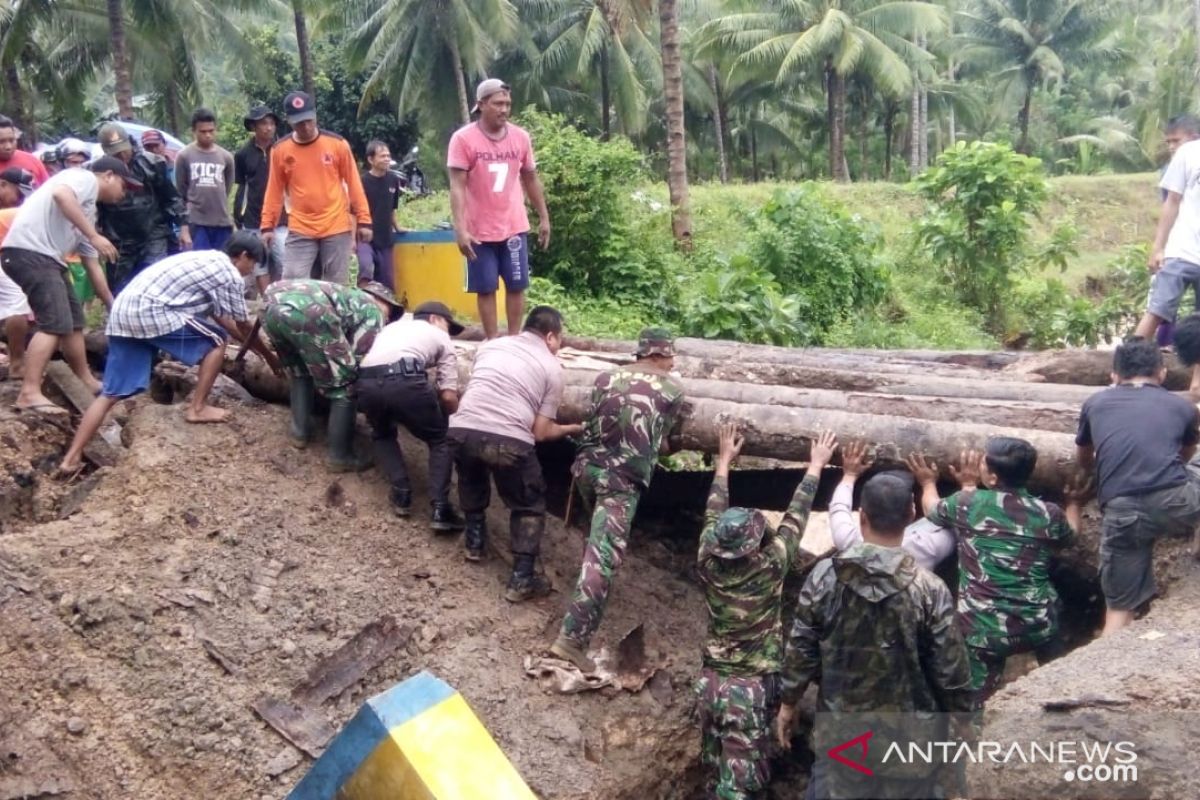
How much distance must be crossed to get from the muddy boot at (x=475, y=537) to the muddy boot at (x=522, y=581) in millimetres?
259

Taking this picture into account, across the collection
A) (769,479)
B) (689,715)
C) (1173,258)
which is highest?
(1173,258)

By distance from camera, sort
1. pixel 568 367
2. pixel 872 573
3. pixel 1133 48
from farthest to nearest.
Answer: pixel 1133 48, pixel 568 367, pixel 872 573

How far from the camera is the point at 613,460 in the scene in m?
6.52

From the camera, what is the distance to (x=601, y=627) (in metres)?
6.89

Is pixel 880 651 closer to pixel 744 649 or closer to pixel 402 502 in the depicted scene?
pixel 744 649

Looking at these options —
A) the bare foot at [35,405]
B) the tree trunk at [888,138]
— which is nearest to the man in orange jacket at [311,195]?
the bare foot at [35,405]

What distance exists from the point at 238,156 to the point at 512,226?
341cm

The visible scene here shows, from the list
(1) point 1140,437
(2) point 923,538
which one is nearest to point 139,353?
(2) point 923,538

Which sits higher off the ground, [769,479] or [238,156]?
[238,156]

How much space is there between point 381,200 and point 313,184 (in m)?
1.95

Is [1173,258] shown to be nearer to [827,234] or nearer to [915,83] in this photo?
[827,234]

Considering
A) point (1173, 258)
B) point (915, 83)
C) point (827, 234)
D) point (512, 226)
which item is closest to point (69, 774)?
point (512, 226)

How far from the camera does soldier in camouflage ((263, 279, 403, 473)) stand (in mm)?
6973

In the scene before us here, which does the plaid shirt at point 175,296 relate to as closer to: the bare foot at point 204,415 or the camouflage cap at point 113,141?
the bare foot at point 204,415
